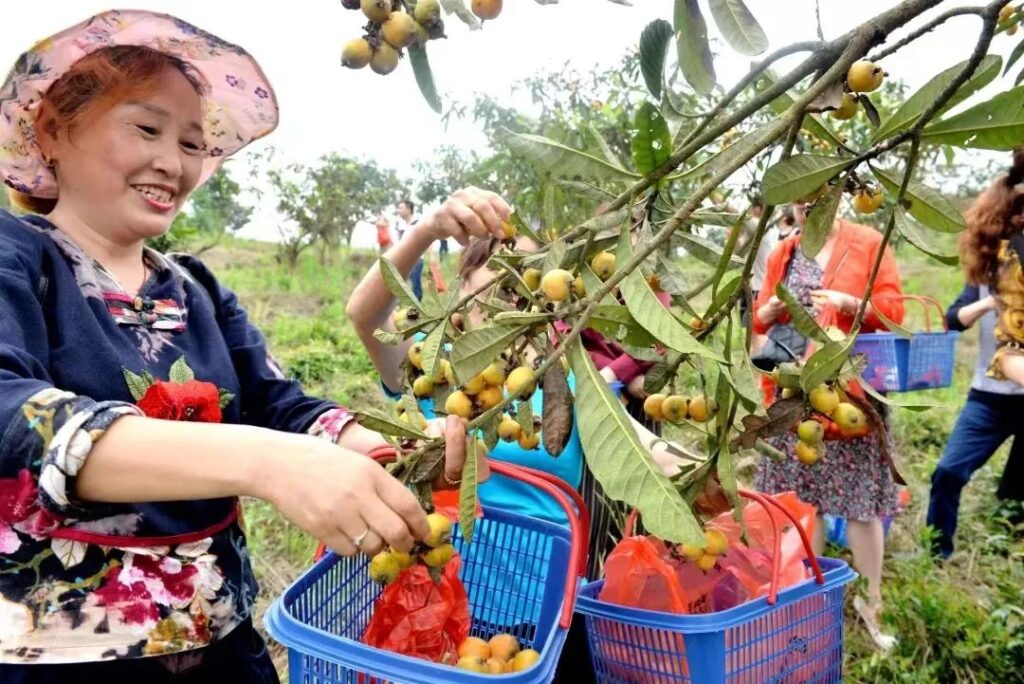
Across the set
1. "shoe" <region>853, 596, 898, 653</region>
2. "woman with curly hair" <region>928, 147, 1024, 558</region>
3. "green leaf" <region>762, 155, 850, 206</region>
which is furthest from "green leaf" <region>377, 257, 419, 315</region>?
"shoe" <region>853, 596, 898, 653</region>

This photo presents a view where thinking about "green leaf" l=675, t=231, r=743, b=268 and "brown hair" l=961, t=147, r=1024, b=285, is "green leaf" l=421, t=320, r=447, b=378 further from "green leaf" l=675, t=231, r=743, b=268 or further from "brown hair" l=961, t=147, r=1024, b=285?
"brown hair" l=961, t=147, r=1024, b=285

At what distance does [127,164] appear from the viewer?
1115 millimetres

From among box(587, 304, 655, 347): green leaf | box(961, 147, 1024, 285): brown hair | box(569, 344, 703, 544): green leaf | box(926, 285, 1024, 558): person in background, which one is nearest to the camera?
box(569, 344, 703, 544): green leaf

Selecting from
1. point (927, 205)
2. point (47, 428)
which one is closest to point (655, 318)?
point (927, 205)

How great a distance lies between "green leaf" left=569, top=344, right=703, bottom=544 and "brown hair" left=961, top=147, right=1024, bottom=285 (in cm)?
213

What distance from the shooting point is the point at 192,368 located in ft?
3.86

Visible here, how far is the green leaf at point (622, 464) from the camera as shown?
2.04ft

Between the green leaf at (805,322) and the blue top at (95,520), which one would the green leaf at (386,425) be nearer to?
the blue top at (95,520)

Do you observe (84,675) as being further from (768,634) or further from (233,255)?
(233,255)

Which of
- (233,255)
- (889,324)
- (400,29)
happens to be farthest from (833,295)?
(233,255)

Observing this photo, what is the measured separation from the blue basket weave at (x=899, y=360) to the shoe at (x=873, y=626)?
0.69 meters

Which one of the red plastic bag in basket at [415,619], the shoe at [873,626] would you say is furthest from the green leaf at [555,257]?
the shoe at [873,626]

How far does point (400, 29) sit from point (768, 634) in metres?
0.96

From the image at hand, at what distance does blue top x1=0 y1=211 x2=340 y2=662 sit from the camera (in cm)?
97
